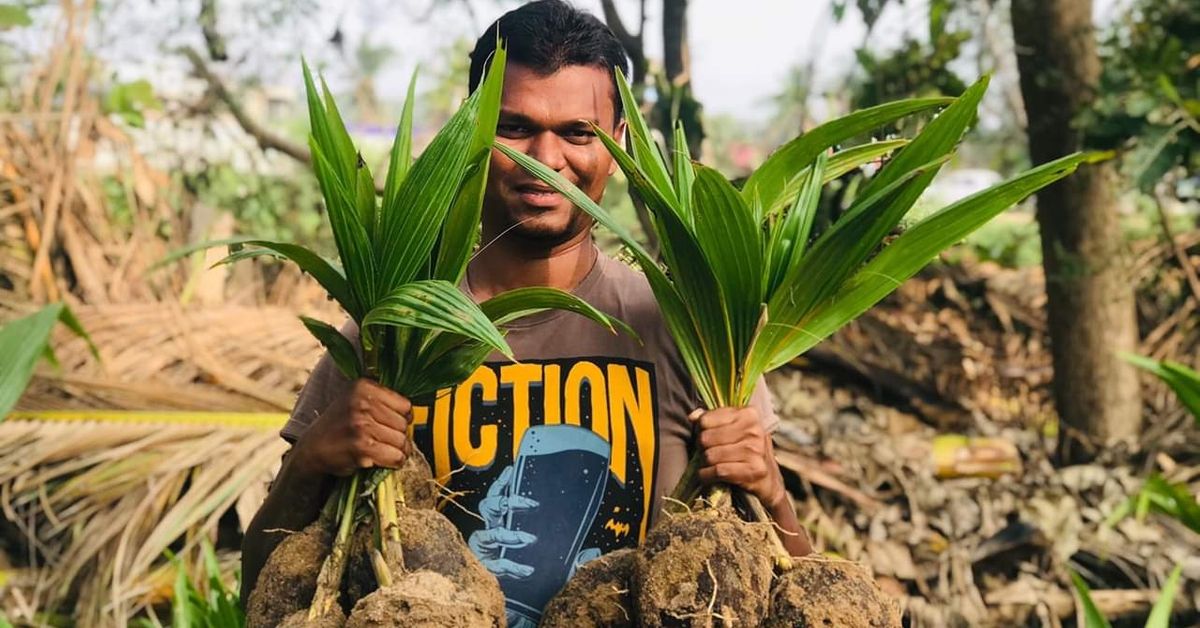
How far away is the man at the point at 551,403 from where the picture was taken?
1612 millimetres

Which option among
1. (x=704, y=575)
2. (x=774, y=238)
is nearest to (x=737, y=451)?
(x=704, y=575)

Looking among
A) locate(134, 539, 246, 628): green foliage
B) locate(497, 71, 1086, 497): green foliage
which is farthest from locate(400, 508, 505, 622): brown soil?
locate(134, 539, 246, 628): green foliage

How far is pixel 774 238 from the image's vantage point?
1.48 m

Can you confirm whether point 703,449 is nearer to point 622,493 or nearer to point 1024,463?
point 622,493

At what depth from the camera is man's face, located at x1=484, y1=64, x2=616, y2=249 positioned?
5.29ft

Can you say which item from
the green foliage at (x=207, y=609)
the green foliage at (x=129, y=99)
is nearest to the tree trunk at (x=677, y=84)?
the green foliage at (x=207, y=609)

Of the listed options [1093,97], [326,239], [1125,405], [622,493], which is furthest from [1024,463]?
[326,239]

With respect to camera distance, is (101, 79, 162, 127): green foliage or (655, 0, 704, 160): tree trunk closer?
(655, 0, 704, 160): tree trunk

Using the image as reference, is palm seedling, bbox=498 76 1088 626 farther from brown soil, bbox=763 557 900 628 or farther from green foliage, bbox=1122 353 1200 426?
green foliage, bbox=1122 353 1200 426

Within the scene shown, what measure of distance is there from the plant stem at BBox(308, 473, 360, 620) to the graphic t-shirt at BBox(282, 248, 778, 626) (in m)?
0.19

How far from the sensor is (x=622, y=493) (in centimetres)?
166

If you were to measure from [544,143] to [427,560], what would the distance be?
63cm

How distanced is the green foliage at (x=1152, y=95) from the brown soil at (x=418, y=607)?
3169mm

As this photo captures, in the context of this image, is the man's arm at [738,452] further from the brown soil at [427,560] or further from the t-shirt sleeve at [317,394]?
the t-shirt sleeve at [317,394]
